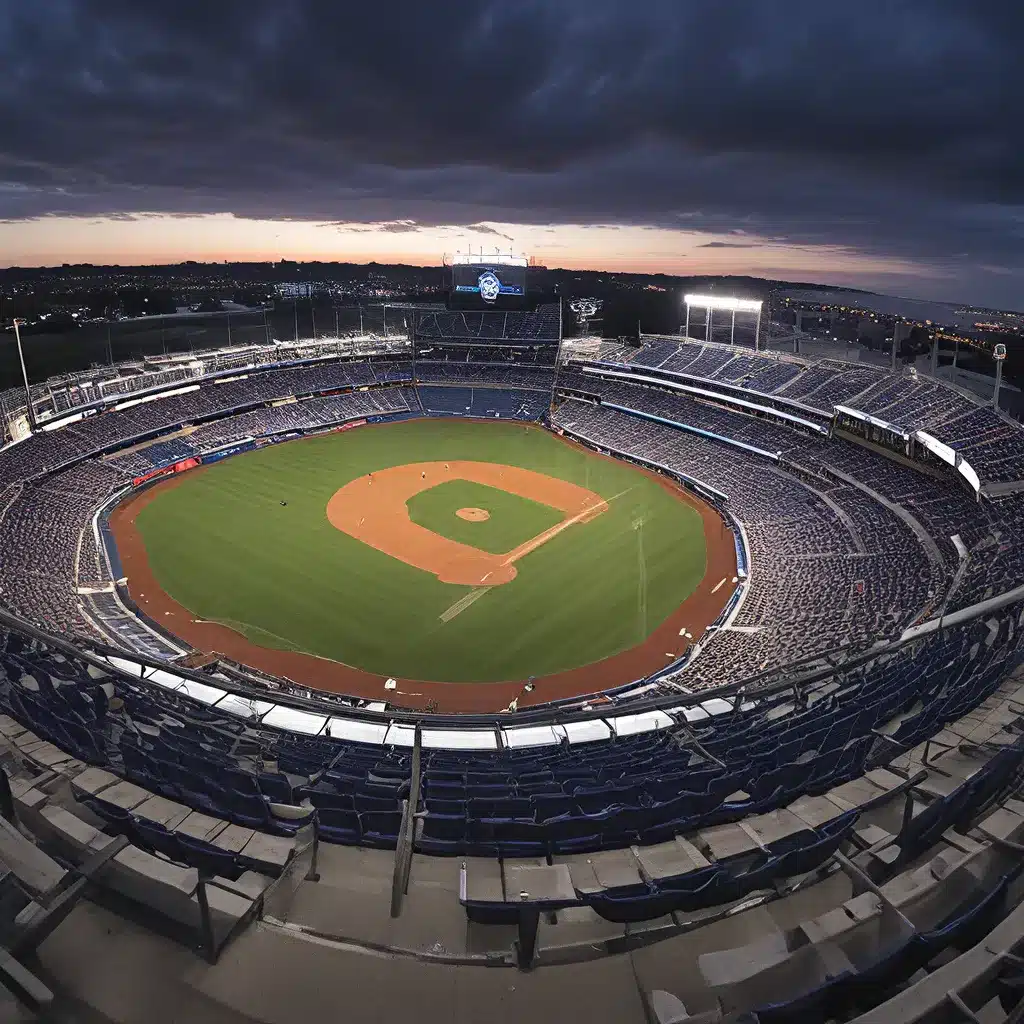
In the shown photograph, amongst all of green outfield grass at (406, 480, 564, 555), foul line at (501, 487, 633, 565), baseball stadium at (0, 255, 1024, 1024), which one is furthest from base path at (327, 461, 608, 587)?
green outfield grass at (406, 480, 564, 555)

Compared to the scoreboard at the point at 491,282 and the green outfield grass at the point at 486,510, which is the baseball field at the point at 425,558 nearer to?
the green outfield grass at the point at 486,510

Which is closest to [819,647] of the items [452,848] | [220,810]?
[452,848]

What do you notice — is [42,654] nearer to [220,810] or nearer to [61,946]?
[220,810]

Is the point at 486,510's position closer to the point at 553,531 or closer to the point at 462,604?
the point at 553,531

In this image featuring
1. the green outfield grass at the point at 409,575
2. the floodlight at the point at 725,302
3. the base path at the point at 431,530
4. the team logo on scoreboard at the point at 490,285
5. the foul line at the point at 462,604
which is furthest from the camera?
the team logo on scoreboard at the point at 490,285

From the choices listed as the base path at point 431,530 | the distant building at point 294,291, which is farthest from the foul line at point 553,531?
the distant building at point 294,291

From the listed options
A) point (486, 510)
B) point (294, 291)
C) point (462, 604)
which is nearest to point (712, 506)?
point (486, 510)
